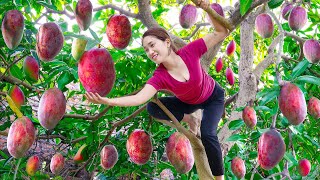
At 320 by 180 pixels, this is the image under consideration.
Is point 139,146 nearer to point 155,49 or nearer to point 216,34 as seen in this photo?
point 155,49

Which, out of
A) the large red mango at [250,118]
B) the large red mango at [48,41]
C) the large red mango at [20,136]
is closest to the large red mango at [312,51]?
→ the large red mango at [250,118]

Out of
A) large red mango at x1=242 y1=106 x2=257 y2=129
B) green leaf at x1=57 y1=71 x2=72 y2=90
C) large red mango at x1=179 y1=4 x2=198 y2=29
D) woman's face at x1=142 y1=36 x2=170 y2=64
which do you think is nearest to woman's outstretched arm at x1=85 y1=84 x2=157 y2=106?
woman's face at x1=142 y1=36 x2=170 y2=64

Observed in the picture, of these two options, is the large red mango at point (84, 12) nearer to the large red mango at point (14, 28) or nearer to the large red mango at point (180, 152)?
the large red mango at point (14, 28)

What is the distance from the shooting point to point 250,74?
2.47 m

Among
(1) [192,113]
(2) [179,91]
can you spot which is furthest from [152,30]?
(1) [192,113]

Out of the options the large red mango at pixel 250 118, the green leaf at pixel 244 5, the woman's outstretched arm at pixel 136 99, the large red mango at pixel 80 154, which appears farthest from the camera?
the large red mango at pixel 80 154

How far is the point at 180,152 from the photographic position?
5.97 feet

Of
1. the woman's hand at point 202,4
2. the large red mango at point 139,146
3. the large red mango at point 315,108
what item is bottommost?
the large red mango at point 139,146

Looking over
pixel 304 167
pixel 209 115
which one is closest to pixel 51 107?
pixel 209 115

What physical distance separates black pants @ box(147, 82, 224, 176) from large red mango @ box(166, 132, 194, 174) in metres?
0.10

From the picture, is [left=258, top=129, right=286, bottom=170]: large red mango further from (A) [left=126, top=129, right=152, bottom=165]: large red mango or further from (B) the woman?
(A) [left=126, top=129, right=152, bottom=165]: large red mango

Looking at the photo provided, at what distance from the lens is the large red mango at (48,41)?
1469mm

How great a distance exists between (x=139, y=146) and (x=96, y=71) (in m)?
0.61

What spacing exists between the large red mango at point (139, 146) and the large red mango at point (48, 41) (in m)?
0.58
